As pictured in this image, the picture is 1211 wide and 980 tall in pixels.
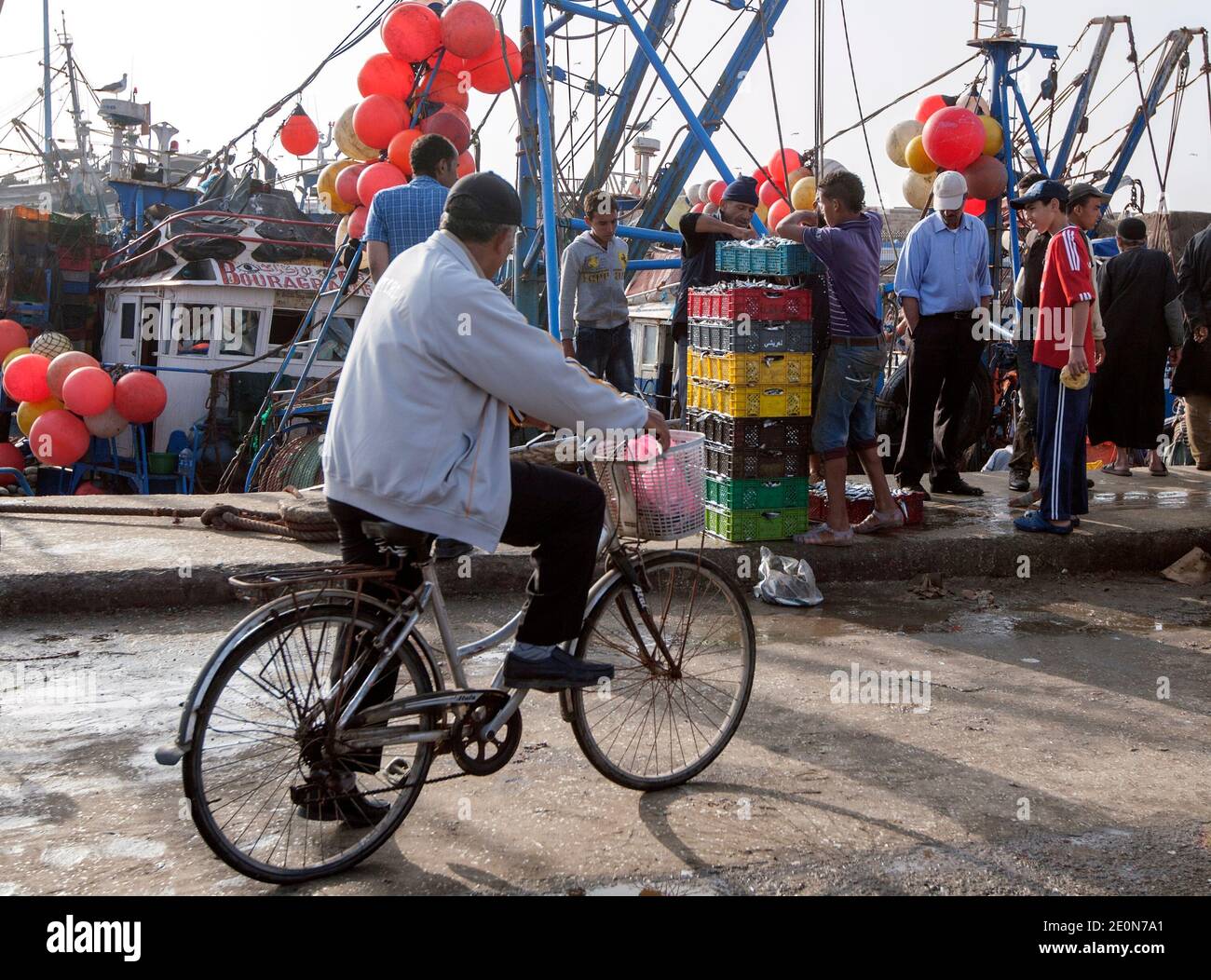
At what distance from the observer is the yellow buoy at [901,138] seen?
13477 millimetres

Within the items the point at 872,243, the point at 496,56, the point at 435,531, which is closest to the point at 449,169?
the point at 872,243

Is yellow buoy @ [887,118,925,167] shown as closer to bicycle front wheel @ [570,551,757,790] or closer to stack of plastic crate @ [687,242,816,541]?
stack of plastic crate @ [687,242,816,541]

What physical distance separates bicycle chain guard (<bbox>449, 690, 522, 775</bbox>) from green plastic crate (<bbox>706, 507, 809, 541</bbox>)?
10.7ft

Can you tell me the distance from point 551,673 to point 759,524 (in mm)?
3340

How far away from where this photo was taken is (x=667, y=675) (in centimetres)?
372

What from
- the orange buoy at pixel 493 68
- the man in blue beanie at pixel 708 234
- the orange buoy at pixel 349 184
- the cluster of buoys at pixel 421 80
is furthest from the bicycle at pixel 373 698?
the orange buoy at pixel 349 184

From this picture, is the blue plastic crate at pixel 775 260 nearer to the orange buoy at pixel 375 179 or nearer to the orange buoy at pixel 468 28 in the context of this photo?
the orange buoy at pixel 468 28

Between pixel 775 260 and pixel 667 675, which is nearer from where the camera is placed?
pixel 667 675

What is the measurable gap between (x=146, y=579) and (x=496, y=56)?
6897mm

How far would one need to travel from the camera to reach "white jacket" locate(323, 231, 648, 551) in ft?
9.42

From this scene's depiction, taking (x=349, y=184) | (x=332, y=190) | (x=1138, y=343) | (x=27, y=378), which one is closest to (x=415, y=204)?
(x=1138, y=343)

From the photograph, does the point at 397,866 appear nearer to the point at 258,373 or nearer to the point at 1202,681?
the point at 1202,681

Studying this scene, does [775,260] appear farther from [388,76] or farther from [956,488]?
[388,76]

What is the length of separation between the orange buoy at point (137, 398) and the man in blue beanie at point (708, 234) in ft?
25.9
